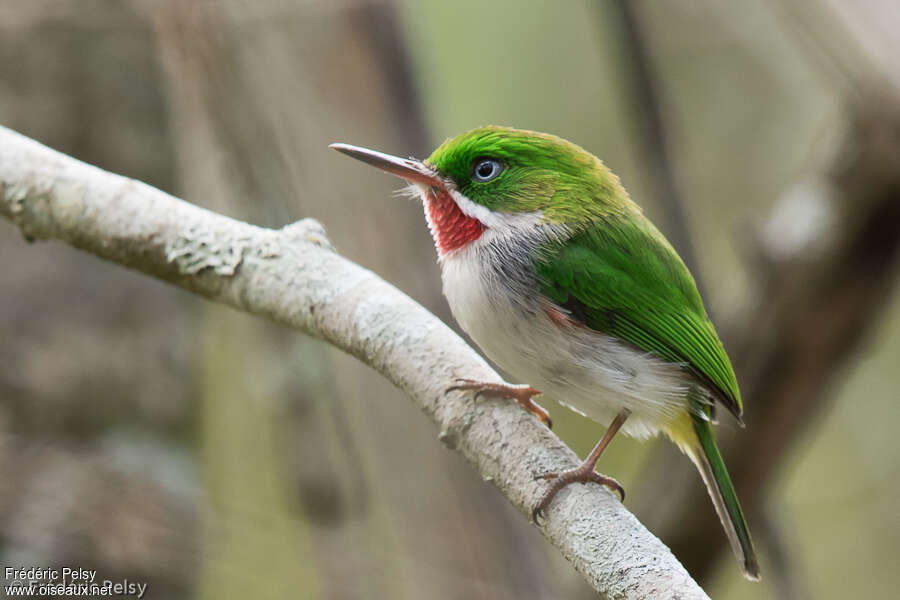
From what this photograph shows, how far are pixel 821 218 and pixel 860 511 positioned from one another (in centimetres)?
386

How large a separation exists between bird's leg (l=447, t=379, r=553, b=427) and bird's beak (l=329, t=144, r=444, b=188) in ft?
2.27

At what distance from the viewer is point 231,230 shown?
8.34 ft

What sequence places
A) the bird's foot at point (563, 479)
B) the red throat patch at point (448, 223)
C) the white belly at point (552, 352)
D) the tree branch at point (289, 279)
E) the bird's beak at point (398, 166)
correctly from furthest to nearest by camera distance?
the red throat patch at point (448, 223) → the bird's beak at point (398, 166) → the white belly at point (552, 352) → the tree branch at point (289, 279) → the bird's foot at point (563, 479)

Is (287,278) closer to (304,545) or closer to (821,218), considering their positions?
(821,218)

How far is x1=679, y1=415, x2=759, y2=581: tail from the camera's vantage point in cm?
287

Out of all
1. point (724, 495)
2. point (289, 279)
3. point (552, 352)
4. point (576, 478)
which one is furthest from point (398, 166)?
point (724, 495)

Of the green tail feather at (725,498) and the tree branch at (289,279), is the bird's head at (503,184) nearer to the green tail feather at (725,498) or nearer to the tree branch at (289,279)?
the tree branch at (289,279)

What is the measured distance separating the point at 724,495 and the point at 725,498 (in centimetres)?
1

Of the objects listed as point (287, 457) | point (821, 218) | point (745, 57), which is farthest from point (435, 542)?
point (745, 57)

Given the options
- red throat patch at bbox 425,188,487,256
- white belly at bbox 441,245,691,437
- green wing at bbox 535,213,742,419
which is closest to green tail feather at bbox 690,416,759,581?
green wing at bbox 535,213,742,419

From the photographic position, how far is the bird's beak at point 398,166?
9.18 feet

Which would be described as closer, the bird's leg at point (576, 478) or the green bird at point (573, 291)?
the bird's leg at point (576, 478)

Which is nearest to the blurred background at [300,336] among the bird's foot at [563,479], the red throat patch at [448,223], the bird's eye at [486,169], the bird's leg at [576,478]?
the red throat patch at [448,223]

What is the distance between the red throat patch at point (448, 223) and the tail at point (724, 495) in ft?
2.90
